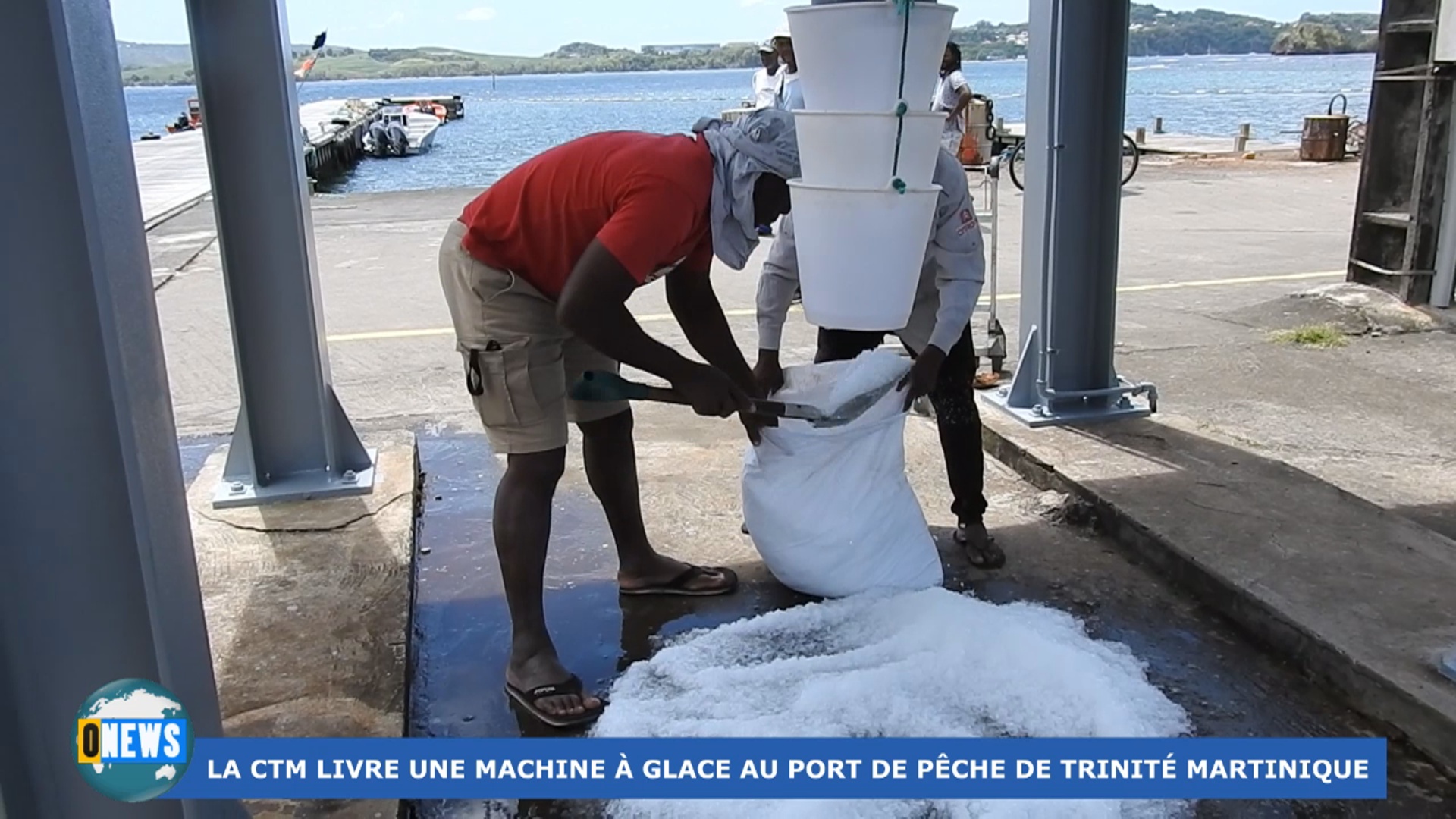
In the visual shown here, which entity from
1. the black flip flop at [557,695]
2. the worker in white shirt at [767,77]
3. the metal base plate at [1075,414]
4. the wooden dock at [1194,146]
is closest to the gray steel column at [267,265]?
the black flip flop at [557,695]

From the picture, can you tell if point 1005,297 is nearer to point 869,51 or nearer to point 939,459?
point 939,459

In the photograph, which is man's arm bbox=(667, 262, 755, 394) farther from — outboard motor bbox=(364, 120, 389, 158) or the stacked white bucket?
outboard motor bbox=(364, 120, 389, 158)

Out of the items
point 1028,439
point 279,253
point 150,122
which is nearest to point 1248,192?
point 1028,439

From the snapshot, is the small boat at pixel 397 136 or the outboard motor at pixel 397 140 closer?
the small boat at pixel 397 136

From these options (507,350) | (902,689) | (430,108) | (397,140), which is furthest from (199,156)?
(430,108)

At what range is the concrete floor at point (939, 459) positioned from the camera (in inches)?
102

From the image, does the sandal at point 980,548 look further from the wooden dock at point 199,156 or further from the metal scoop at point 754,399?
the wooden dock at point 199,156

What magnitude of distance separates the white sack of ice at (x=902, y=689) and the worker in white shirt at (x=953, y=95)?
417 cm

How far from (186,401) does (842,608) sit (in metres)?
3.67

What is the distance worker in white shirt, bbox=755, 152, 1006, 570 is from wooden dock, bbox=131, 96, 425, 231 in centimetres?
156

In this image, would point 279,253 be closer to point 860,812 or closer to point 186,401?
point 186,401

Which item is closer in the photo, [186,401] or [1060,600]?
[1060,600]

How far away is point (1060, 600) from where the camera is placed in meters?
2.96

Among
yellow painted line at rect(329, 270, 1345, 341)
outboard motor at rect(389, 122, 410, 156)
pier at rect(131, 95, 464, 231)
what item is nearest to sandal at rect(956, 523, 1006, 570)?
pier at rect(131, 95, 464, 231)
